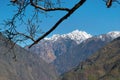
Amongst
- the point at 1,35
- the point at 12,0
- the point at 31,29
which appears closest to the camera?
the point at 12,0

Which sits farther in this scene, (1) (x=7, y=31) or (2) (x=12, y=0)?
(1) (x=7, y=31)

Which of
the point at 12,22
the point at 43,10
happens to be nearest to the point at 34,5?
the point at 43,10

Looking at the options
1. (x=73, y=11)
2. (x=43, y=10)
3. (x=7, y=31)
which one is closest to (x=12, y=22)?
(x=7, y=31)

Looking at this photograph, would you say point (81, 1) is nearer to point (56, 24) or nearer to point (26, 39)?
point (56, 24)

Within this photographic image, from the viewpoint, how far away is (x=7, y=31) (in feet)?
Answer: 23.6

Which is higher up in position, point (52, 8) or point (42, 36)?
point (52, 8)

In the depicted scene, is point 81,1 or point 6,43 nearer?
point 81,1

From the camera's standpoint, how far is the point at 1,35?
6.85 meters

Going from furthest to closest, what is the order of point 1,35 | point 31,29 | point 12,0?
1. point 31,29
2. point 1,35
3. point 12,0

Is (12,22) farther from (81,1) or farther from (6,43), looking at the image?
(81,1)

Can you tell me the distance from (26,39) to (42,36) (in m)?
0.32

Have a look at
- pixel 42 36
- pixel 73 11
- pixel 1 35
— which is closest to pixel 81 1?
pixel 73 11

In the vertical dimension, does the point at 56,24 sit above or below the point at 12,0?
below

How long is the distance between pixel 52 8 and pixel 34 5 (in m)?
0.34
